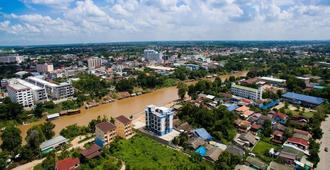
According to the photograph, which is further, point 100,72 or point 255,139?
point 100,72

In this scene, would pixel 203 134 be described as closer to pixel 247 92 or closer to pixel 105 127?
pixel 105 127

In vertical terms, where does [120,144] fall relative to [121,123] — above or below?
below

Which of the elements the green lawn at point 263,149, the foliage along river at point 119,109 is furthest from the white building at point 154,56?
the green lawn at point 263,149

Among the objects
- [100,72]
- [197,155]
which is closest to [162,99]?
[197,155]

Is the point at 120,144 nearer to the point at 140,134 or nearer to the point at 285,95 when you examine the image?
the point at 140,134

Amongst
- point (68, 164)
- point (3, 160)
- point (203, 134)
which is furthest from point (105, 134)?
point (203, 134)

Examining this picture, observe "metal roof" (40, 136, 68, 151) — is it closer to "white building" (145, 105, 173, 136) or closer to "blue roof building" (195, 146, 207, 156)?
"white building" (145, 105, 173, 136)

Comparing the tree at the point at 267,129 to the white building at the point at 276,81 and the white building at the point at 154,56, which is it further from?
the white building at the point at 154,56
